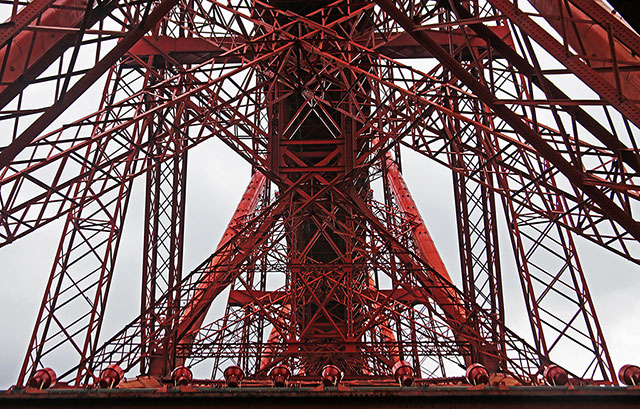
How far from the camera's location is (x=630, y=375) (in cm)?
856

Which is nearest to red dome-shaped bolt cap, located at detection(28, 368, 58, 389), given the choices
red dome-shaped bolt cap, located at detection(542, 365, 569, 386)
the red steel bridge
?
the red steel bridge

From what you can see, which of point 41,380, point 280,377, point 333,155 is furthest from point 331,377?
point 333,155

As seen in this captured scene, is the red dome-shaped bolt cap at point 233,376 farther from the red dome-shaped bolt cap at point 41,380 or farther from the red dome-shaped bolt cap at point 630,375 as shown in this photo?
the red dome-shaped bolt cap at point 630,375

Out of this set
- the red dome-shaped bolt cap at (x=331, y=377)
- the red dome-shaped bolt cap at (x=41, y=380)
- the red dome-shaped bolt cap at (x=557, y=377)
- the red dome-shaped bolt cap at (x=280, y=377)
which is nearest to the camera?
the red dome-shaped bolt cap at (x=41, y=380)

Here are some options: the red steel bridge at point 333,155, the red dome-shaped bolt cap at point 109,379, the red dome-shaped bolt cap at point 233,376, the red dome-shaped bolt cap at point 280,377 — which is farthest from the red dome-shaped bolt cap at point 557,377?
the red dome-shaped bolt cap at point 109,379

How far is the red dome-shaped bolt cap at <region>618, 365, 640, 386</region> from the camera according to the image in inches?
335

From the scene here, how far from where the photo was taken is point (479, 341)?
17812 mm

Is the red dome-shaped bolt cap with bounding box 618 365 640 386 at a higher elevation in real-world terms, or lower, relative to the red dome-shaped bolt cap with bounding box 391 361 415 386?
lower

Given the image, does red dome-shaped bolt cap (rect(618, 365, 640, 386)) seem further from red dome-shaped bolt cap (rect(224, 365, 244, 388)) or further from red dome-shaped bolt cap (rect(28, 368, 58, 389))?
red dome-shaped bolt cap (rect(28, 368, 58, 389))

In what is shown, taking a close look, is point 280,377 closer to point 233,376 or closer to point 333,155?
point 233,376

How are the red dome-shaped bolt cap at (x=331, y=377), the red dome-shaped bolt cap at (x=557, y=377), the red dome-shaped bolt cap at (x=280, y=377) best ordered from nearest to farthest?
the red dome-shaped bolt cap at (x=331, y=377) < the red dome-shaped bolt cap at (x=557, y=377) < the red dome-shaped bolt cap at (x=280, y=377)

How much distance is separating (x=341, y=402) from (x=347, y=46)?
11966mm

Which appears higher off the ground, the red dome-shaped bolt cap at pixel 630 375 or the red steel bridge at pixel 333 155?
the red steel bridge at pixel 333 155

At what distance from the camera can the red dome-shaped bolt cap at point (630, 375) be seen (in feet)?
27.9
